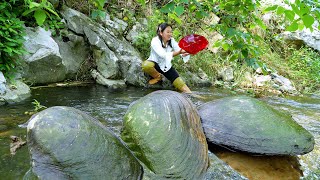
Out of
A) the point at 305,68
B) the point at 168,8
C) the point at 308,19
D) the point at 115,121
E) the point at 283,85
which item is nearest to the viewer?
the point at 308,19

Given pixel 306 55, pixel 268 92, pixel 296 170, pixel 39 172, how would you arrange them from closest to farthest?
pixel 39 172, pixel 296 170, pixel 268 92, pixel 306 55

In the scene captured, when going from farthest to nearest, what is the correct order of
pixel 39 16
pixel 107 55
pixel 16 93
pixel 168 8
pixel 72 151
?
pixel 107 55 < pixel 16 93 < pixel 168 8 < pixel 72 151 < pixel 39 16

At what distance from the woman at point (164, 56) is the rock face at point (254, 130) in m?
2.35

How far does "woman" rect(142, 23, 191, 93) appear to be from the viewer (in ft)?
16.3

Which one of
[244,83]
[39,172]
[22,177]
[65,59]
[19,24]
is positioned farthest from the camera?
[244,83]

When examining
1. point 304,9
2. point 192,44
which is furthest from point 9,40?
point 304,9

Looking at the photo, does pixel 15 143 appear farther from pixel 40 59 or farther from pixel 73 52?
pixel 73 52

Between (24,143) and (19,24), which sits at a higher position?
(19,24)

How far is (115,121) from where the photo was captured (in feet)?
10.6

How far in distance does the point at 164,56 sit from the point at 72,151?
3.47 metres

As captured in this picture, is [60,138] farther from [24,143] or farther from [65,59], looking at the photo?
[65,59]

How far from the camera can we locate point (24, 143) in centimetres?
242

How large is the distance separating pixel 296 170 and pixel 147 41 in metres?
4.66

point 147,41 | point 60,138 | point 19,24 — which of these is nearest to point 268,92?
point 147,41
